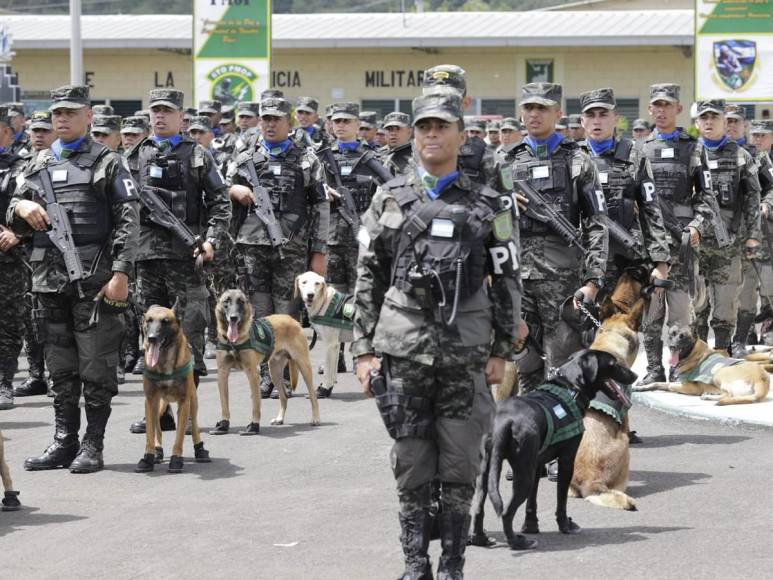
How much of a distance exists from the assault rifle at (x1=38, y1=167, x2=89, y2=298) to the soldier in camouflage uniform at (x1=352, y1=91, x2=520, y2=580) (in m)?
3.29

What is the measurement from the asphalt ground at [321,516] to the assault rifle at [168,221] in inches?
56.5

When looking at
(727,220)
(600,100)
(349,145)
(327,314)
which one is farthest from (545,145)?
(349,145)

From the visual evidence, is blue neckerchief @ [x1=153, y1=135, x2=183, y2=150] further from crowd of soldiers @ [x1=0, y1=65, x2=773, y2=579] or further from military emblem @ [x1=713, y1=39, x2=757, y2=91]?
military emblem @ [x1=713, y1=39, x2=757, y2=91]

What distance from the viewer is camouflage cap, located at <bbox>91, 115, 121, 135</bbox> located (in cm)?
1130

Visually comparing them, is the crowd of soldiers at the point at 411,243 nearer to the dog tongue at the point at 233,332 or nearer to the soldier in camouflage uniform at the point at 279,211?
the soldier in camouflage uniform at the point at 279,211

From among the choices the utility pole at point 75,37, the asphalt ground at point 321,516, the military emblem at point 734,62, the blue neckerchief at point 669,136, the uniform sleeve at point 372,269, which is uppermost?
the utility pole at point 75,37

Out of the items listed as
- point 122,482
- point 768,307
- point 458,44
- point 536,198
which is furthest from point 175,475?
point 458,44

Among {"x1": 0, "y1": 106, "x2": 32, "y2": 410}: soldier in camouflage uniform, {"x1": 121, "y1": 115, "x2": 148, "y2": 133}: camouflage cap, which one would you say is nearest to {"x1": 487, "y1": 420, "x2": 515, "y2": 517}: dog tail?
{"x1": 0, "y1": 106, "x2": 32, "y2": 410}: soldier in camouflage uniform

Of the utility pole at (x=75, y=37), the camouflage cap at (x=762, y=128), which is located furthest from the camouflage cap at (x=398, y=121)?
the utility pole at (x=75, y=37)

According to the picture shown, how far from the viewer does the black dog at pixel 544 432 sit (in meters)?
6.80

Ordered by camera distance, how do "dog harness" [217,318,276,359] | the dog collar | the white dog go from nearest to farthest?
the dog collar, "dog harness" [217,318,276,359], the white dog

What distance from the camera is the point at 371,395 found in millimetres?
5902

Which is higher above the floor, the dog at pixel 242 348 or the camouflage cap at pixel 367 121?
the camouflage cap at pixel 367 121

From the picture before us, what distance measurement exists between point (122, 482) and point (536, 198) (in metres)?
3.14
